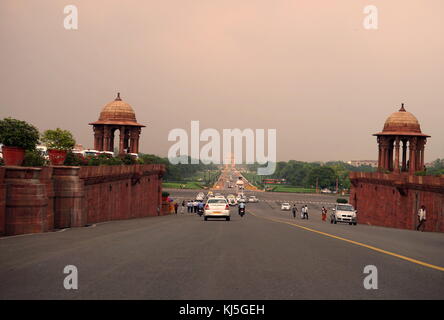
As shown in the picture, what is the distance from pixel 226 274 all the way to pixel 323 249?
4816mm

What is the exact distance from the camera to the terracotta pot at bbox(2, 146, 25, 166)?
69.5ft

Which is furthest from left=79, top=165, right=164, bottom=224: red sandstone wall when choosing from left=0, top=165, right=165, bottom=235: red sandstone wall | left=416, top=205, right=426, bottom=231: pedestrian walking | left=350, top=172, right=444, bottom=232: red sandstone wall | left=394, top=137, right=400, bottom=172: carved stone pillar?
left=394, top=137, right=400, bottom=172: carved stone pillar

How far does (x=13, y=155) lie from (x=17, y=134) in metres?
1.88

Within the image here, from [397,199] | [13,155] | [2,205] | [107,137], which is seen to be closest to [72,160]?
[13,155]

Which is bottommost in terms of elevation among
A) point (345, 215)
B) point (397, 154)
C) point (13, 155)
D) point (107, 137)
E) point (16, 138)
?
point (345, 215)

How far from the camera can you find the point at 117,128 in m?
70.4

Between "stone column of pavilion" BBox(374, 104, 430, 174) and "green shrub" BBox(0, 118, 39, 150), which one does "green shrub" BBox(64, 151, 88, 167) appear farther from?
"stone column of pavilion" BBox(374, 104, 430, 174)

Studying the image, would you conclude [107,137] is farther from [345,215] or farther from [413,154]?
[413,154]

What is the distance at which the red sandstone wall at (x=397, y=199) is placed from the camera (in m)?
37.1

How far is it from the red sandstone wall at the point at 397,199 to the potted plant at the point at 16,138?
26.2m

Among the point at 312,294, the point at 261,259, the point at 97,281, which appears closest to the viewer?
the point at 312,294

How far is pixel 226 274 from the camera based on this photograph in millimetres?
9281
